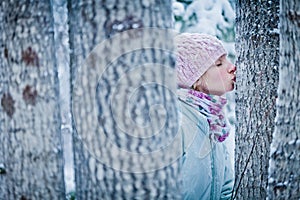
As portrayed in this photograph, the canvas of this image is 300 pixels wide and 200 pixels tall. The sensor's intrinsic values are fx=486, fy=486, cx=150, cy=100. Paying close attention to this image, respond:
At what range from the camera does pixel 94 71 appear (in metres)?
1.75

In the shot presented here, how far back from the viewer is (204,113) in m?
3.05

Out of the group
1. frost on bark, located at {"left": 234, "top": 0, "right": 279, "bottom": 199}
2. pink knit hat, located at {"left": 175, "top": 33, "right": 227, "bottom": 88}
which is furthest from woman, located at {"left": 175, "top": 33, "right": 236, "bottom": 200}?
frost on bark, located at {"left": 234, "top": 0, "right": 279, "bottom": 199}

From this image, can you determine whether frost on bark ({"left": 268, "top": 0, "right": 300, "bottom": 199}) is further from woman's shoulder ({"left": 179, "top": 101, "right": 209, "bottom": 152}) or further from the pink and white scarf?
the pink and white scarf

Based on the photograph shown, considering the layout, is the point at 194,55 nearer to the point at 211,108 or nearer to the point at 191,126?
the point at 211,108

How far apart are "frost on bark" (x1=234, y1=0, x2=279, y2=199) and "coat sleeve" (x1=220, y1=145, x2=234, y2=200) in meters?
0.15

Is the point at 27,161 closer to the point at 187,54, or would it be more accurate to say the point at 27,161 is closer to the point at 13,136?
the point at 13,136

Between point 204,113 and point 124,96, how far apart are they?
4.55ft

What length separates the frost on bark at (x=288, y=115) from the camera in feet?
6.52

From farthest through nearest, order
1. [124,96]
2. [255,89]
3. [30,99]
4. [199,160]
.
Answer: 1. [255,89]
2. [199,160]
3. [30,99]
4. [124,96]

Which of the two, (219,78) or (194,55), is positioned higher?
(194,55)

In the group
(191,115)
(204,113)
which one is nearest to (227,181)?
(204,113)

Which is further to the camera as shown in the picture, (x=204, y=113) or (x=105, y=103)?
(x=204, y=113)

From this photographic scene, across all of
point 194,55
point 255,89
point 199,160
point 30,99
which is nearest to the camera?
point 30,99

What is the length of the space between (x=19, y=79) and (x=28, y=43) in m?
0.15
